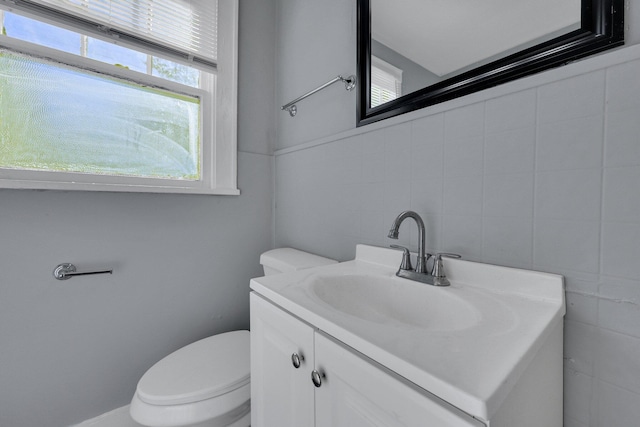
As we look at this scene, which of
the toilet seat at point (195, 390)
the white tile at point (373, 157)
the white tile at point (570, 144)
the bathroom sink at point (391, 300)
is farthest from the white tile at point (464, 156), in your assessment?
the toilet seat at point (195, 390)

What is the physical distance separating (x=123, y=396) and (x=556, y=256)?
165 centimetres

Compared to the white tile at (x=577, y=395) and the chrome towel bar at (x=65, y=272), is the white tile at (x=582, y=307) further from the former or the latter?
the chrome towel bar at (x=65, y=272)

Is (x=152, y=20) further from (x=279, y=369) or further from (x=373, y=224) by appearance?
(x=279, y=369)

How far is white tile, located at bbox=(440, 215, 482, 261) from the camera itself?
0.73m

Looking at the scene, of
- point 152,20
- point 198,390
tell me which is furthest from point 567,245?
point 152,20

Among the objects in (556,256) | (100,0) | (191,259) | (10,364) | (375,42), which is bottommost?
(10,364)

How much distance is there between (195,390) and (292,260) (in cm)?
56

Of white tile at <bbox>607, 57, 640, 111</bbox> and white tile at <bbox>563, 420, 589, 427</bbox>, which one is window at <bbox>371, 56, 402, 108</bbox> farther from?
white tile at <bbox>563, 420, 589, 427</bbox>

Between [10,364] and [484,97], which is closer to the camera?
[484,97]

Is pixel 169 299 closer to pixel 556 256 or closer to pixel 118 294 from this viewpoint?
pixel 118 294

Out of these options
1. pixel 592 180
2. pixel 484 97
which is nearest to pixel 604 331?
pixel 592 180

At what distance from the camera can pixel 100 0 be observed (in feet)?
3.54

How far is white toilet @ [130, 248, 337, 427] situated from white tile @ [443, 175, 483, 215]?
0.59 meters

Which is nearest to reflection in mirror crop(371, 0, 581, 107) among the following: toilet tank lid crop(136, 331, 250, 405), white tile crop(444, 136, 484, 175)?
white tile crop(444, 136, 484, 175)
